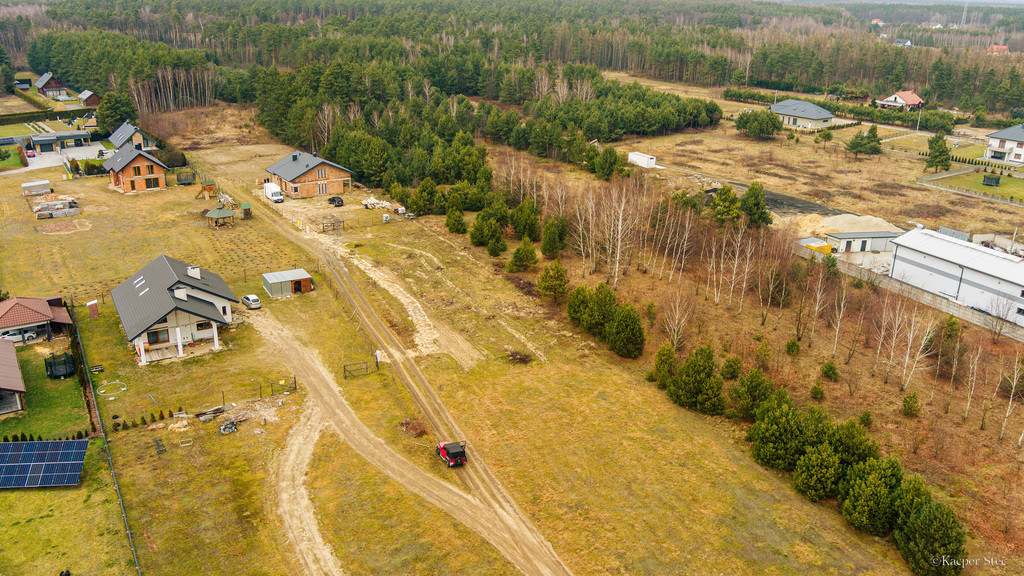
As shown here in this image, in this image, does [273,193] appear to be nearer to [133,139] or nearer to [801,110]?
[133,139]

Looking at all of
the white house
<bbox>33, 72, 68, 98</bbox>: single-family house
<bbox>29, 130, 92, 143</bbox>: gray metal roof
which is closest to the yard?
the white house

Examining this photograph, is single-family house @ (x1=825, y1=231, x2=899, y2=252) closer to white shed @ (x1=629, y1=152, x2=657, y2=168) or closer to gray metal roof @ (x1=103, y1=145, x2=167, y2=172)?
white shed @ (x1=629, y1=152, x2=657, y2=168)

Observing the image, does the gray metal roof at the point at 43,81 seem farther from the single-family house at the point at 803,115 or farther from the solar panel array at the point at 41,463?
the single-family house at the point at 803,115

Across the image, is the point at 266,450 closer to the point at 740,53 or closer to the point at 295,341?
the point at 295,341

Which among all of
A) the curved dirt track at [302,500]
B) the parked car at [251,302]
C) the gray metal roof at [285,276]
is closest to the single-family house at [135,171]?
the gray metal roof at [285,276]

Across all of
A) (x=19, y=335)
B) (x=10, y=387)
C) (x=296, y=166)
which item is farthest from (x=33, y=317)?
(x=296, y=166)
